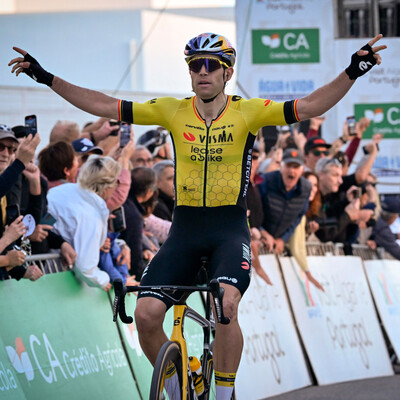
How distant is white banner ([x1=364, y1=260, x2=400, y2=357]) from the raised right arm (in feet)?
26.6

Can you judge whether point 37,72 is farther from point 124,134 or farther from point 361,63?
point 124,134

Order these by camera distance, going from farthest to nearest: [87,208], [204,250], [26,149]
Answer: [87,208]
[26,149]
[204,250]

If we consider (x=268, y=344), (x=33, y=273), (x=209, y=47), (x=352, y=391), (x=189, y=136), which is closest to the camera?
(x=209, y=47)

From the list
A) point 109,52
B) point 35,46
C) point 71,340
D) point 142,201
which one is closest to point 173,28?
point 109,52

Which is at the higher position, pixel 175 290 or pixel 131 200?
pixel 131 200

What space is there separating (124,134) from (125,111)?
3.30 m

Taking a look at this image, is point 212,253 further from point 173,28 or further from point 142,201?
point 173,28

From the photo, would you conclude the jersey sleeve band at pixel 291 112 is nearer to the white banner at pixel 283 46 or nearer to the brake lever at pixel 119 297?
the brake lever at pixel 119 297

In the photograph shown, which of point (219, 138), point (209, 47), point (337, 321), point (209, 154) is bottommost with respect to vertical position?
point (337, 321)

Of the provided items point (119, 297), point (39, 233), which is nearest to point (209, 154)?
point (119, 297)

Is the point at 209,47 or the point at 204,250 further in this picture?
the point at 209,47

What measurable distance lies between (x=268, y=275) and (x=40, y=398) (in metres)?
4.90

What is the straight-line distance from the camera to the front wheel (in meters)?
5.36

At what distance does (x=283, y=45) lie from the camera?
1662 cm
